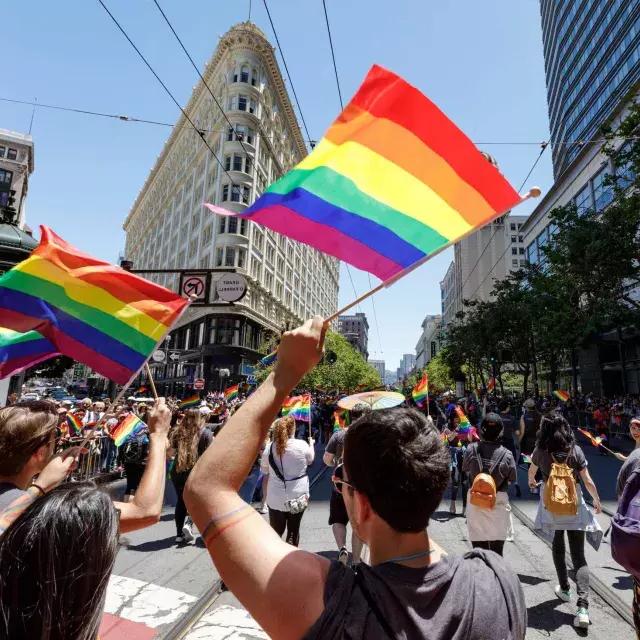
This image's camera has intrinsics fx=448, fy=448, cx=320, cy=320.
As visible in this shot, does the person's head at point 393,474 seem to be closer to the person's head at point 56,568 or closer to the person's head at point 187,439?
the person's head at point 56,568

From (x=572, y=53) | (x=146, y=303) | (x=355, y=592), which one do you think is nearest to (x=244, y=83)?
(x=572, y=53)

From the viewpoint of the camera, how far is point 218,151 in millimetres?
47531

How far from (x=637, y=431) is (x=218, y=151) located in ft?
160

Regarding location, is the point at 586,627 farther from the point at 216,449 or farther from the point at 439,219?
the point at 216,449

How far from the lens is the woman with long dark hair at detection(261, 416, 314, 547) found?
5.46 meters

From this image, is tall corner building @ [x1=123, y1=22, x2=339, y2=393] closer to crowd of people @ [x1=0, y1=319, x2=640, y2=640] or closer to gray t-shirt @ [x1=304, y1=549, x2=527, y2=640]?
crowd of people @ [x1=0, y1=319, x2=640, y2=640]

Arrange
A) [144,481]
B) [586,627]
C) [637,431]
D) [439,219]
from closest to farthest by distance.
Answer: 1. [144,481]
2. [439,219]
3. [586,627]
4. [637,431]

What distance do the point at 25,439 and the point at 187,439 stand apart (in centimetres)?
454

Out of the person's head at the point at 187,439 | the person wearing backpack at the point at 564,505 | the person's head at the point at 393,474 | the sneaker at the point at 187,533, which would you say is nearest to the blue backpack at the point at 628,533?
the person's head at the point at 393,474

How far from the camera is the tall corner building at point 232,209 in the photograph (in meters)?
43.5

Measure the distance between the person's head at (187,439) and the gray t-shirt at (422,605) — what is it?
235 inches

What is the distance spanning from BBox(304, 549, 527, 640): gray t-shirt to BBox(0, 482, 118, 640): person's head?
2.37ft

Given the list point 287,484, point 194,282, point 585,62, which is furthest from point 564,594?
point 585,62

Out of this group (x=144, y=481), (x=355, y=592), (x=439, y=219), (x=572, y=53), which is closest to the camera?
(x=355, y=592)
